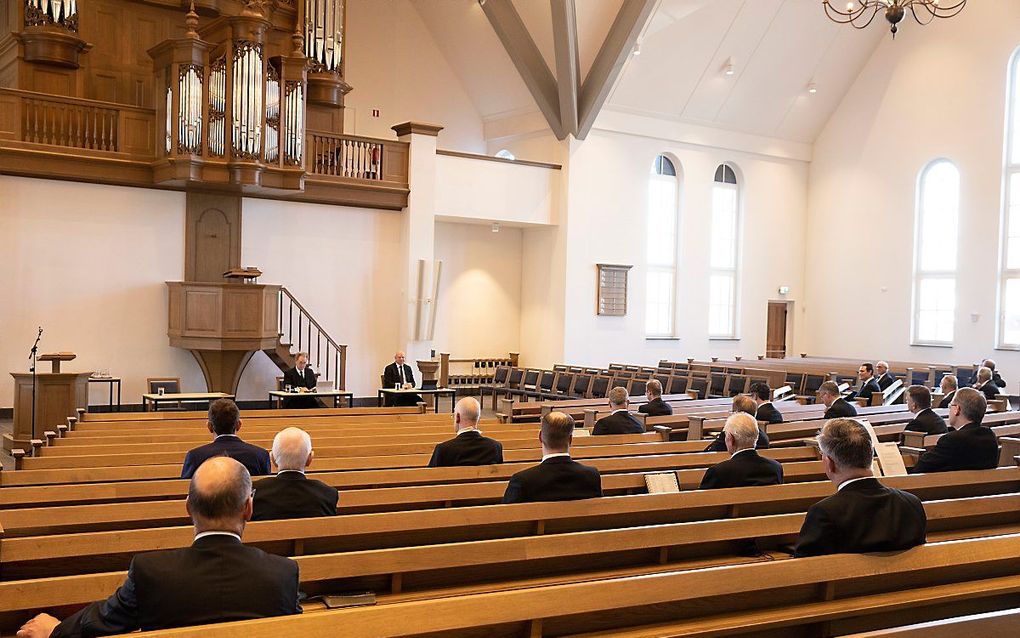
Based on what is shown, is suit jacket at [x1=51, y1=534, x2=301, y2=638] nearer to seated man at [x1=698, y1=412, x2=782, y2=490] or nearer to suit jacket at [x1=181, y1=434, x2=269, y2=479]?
suit jacket at [x1=181, y1=434, x2=269, y2=479]

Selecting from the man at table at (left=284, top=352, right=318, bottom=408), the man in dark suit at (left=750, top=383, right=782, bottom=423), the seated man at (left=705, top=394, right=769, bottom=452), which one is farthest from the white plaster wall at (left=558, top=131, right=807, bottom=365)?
the seated man at (left=705, top=394, right=769, bottom=452)

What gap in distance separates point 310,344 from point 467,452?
8824mm

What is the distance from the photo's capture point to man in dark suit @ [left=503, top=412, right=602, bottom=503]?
12.9ft

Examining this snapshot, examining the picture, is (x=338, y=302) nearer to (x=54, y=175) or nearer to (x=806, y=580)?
(x=54, y=175)

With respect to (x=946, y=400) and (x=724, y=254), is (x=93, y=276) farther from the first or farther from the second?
(x=724, y=254)

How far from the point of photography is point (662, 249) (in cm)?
1856

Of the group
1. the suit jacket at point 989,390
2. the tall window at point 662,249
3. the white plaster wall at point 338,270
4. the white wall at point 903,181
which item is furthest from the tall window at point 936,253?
the white plaster wall at point 338,270

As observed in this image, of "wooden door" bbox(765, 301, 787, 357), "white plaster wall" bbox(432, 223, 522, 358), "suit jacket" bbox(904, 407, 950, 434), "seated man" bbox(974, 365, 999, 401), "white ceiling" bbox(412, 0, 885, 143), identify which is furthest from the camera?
"wooden door" bbox(765, 301, 787, 357)

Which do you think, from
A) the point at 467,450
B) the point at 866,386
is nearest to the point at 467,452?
the point at 467,450

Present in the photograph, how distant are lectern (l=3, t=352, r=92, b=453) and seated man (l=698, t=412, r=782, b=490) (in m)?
7.11

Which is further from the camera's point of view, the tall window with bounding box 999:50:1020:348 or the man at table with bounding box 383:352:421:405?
the tall window with bounding box 999:50:1020:348

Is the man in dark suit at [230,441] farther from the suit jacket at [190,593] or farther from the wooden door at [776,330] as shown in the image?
the wooden door at [776,330]

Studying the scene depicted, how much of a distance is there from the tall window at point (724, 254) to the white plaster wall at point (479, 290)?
14.6ft

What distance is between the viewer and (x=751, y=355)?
19734 millimetres
